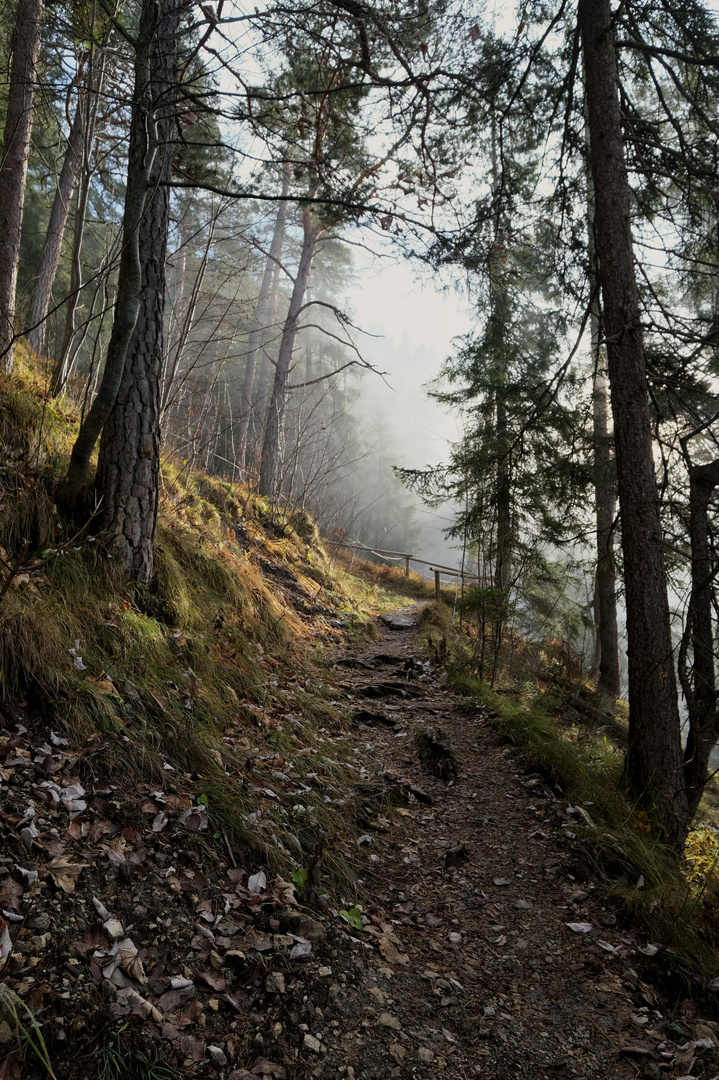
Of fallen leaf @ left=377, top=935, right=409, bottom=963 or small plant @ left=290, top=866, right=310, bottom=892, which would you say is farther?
small plant @ left=290, top=866, right=310, bottom=892

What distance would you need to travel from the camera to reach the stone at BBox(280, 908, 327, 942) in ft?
7.99

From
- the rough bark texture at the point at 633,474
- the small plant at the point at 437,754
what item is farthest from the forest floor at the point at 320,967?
the rough bark texture at the point at 633,474

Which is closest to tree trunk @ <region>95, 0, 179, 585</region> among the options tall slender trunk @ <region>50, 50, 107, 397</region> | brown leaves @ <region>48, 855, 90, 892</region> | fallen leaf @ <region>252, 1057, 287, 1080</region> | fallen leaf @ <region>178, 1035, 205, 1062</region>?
tall slender trunk @ <region>50, 50, 107, 397</region>

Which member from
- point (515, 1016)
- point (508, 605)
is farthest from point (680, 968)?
point (508, 605)

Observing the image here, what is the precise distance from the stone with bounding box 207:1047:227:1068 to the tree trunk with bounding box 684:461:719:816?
3669 mm

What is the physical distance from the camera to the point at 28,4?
6.03 metres

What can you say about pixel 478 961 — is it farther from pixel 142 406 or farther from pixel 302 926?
pixel 142 406

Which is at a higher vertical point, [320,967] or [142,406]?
[142,406]

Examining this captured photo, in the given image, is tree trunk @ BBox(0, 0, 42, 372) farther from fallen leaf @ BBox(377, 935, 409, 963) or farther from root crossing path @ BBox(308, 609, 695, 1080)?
fallen leaf @ BBox(377, 935, 409, 963)

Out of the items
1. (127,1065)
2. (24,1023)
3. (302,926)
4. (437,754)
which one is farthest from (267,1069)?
(437,754)

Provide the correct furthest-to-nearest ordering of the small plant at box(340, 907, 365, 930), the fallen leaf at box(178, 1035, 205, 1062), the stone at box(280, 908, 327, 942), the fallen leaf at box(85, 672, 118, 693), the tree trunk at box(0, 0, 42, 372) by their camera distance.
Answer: the tree trunk at box(0, 0, 42, 372), the fallen leaf at box(85, 672, 118, 693), the small plant at box(340, 907, 365, 930), the stone at box(280, 908, 327, 942), the fallen leaf at box(178, 1035, 205, 1062)

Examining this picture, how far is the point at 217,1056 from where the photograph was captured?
1811 millimetres

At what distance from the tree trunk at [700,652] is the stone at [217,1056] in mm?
3669

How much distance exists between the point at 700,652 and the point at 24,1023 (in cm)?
448
